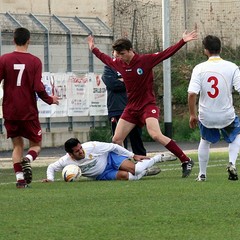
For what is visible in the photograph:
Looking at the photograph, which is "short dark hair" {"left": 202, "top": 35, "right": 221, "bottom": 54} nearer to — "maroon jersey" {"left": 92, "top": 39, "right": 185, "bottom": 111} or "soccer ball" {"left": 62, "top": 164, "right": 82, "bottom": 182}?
"maroon jersey" {"left": 92, "top": 39, "right": 185, "bottom": 111}

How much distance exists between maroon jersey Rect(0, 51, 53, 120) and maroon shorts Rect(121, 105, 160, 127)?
75.0 inches

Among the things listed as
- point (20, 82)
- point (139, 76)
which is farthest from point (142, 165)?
point (20, 82)

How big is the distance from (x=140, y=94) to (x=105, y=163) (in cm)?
121

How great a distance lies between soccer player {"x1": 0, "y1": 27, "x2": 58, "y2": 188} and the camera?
14031 mm

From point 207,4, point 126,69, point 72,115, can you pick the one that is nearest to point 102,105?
point 72,115

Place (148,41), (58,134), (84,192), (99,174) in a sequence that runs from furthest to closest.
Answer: (148,41)
(58,134)
(99,174)
(84,192)

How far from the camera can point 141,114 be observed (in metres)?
15.7

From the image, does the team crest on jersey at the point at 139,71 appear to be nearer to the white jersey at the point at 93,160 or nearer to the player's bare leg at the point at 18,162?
the white jersey at the point at 93,160

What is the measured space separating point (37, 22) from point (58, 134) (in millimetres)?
3117

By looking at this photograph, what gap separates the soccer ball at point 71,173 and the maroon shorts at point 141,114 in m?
1.32

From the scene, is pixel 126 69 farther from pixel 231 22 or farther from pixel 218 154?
pixel 231 22

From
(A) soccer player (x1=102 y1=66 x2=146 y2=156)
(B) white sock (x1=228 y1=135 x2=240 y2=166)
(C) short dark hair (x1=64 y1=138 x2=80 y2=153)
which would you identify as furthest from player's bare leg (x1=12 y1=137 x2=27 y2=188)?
(A) soccer player (x1=102 y1=66 x2=146 y2=156)

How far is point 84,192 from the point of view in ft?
41.9

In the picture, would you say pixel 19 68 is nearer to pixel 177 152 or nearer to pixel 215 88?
pixel 215 88
